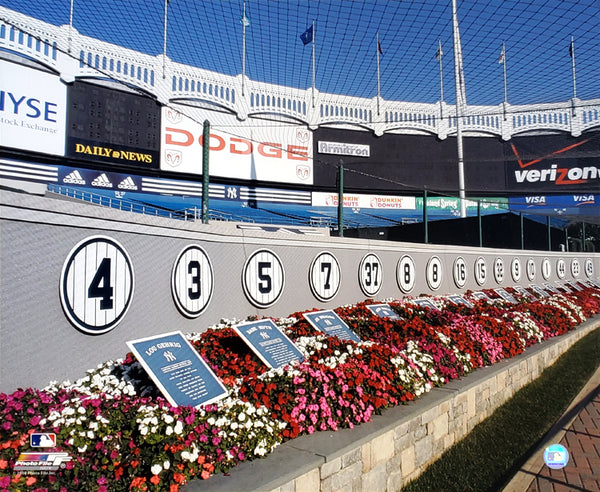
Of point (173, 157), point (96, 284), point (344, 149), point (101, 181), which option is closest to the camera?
point (96, 284)

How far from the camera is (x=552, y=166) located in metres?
38.4

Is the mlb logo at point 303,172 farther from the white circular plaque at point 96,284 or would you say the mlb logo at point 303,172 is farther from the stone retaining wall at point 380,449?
the white circular plaque at point 96,284

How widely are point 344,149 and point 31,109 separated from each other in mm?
21358

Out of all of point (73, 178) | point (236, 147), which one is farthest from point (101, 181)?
point (236, 147)

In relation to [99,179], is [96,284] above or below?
below

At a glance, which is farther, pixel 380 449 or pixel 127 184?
pixel 127 184

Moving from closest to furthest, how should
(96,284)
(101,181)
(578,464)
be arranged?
1. (578,464)
2. (96,284)
3. (101,181)

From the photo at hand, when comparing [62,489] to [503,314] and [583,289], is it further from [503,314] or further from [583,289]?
[583,289]

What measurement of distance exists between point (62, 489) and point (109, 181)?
26.0 metres

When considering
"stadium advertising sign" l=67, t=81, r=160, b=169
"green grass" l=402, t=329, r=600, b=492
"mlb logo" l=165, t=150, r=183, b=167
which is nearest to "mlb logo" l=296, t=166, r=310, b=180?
"mlb logo" l=165, t=150, r=183, b=167

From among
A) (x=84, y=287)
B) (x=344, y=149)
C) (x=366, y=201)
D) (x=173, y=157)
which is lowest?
(x=84, y=287)

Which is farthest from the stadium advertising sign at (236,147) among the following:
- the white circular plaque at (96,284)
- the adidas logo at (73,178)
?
the white circular plaque at (96,284)

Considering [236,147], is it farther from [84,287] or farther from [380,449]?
[380,449]

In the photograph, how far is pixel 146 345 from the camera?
344cm
